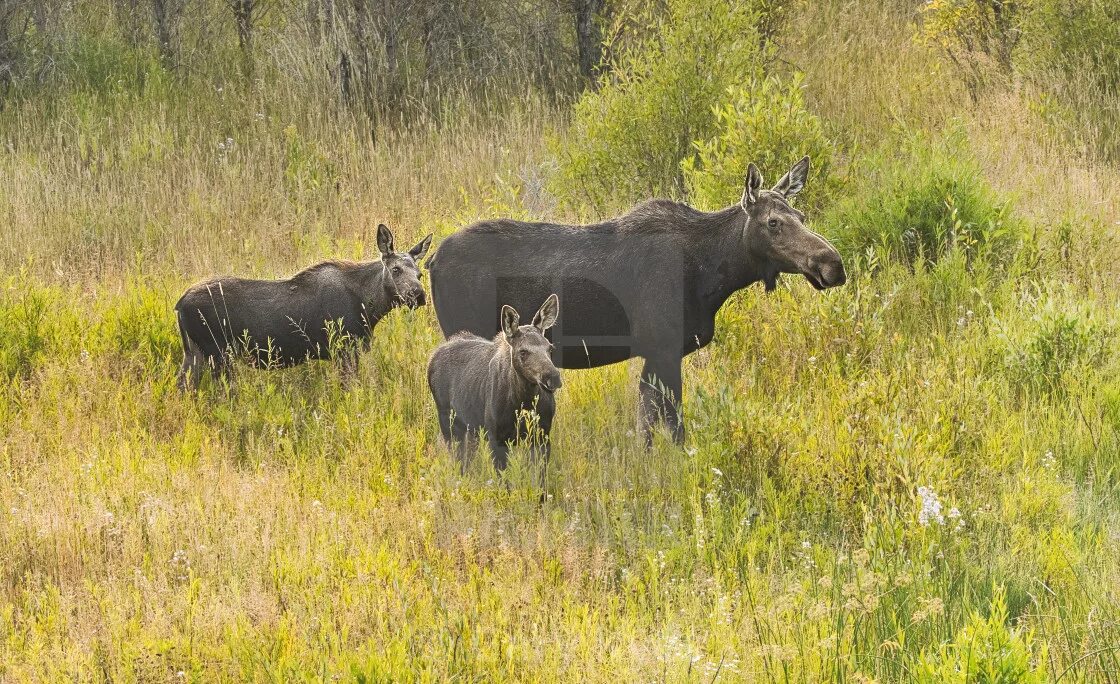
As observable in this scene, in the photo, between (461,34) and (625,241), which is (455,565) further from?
(461,34)

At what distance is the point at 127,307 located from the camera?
850 cm

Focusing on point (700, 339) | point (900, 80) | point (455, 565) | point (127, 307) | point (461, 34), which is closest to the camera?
point (455, 565)

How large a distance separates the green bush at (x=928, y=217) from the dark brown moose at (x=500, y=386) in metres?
3.71

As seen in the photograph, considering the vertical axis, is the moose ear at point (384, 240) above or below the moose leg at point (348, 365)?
above

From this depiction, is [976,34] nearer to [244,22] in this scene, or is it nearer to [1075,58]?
[1075,58]

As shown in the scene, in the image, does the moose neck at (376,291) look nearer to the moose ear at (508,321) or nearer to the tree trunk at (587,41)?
the moose ear at (508,321)

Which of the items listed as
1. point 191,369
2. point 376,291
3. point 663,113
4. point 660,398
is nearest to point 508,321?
point 660,398

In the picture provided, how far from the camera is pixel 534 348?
19.3 feet

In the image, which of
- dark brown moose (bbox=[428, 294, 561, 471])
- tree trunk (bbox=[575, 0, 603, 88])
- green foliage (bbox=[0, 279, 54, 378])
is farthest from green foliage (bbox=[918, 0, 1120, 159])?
green foliage (bbox=[0, 279, 54, 378])

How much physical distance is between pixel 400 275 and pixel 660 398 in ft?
6.51

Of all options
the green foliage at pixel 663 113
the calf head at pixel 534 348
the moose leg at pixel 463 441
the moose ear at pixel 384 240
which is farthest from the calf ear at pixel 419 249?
the green foliage at pixel 663 113

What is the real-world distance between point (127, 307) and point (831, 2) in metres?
11.9

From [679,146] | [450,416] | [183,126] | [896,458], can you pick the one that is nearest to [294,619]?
[450,416]

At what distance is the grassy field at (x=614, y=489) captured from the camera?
14.7ft
